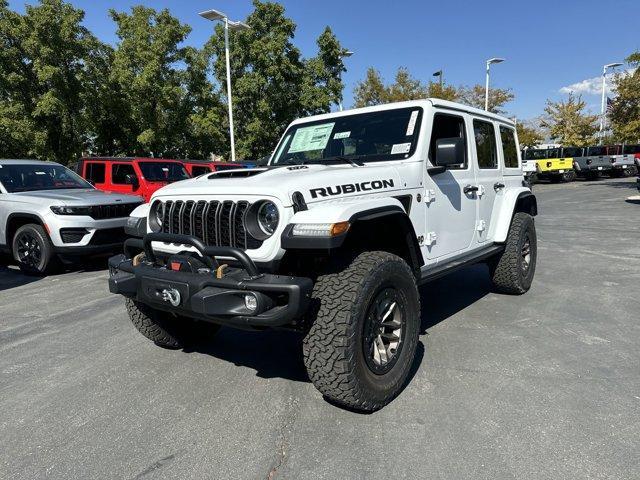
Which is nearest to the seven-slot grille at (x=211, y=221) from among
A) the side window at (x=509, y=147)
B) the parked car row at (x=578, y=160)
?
the side window at (x=509, y=147)

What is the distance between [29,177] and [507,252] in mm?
7217

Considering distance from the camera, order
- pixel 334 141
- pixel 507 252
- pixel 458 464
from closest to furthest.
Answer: pixel 458 464 < pixel 334 141 < pixel 507 252

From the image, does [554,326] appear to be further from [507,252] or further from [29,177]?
[29,177]

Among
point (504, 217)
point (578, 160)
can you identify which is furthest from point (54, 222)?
point (578, 160)

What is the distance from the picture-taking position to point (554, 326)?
4207mm

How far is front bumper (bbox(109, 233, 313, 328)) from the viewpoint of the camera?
2393 mm

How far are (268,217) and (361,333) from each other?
0.85 metres

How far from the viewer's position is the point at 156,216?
10.8 ft

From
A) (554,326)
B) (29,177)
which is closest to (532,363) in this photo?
(554,326)

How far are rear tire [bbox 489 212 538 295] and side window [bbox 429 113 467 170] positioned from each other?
4.08 feet

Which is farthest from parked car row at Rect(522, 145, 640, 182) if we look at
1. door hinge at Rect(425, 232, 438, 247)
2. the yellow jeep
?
door hinge at Rect(425, 232, 438, 247)

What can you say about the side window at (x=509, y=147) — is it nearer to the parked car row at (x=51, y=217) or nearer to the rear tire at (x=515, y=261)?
the rear tire at (x=515, y=261)

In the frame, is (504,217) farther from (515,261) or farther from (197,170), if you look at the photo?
(197,170)

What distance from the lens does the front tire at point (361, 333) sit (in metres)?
2.52
